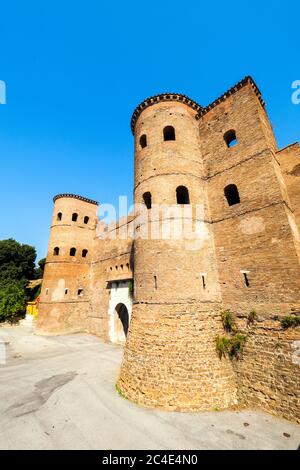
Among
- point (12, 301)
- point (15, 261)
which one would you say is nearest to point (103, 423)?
point (12, 301)

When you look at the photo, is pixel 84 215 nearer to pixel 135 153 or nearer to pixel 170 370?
pixel 135 153

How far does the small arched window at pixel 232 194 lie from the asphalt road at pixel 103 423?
335 inches

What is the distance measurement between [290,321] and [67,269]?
59.4ft

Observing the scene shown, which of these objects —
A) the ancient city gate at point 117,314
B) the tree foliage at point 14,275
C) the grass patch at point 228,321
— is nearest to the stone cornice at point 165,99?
the grass patch at point 228,321

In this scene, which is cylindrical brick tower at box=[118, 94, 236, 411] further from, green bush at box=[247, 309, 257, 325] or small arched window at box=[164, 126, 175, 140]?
green bush at box=[247, 309, 257, 325]

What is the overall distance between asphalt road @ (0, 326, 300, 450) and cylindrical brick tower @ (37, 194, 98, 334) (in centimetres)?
941

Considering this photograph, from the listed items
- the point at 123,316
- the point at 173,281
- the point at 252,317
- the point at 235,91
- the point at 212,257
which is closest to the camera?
the point at 252,317

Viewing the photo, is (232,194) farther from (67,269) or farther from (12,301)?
(12,301)

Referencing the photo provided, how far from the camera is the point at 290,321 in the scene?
6.95m

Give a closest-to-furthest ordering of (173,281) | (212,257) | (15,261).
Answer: (173,281) → (212,257) → (15,261)

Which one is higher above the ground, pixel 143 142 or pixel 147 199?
pixel 143 142

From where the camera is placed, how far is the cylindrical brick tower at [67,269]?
19.1 metres

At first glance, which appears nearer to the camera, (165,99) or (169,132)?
(165,99)
